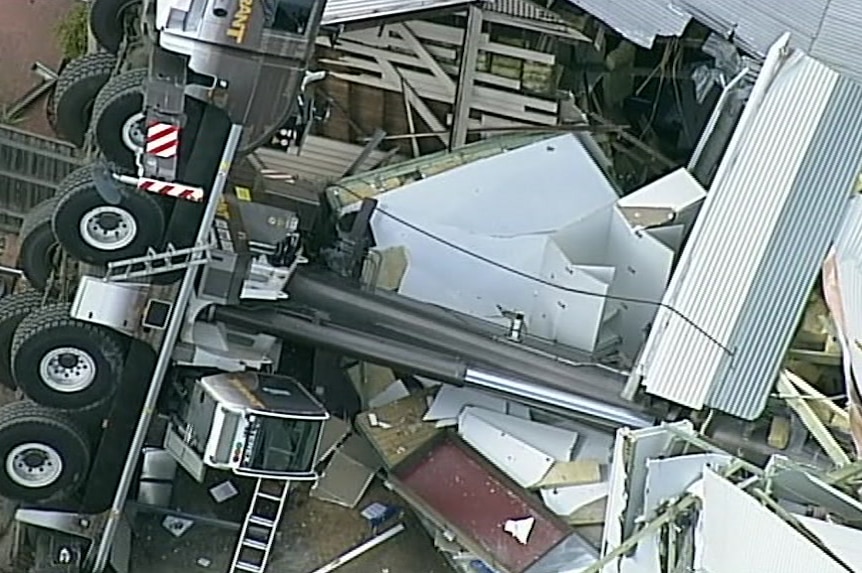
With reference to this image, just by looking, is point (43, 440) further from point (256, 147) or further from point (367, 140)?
point (367, 140)

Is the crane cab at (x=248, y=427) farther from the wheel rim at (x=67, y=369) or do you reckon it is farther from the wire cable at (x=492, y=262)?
the wire cable at (x=492, y=262)

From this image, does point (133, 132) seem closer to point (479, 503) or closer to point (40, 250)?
point (40, 250)

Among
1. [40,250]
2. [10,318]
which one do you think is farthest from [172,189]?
[10,318]

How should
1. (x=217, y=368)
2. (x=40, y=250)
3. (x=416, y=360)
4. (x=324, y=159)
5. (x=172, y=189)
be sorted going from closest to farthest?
(x=172, y=189) → (x=416, y=360) → (x=217, y=368) → (x=40, y=250) → (x=324, y=159)

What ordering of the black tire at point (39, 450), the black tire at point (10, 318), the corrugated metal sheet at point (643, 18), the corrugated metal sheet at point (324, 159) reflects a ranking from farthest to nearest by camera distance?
the corrugated metal sheet at point (324, 159)
the corrugated metal sheet at point (643, 18)
the black tire at point (10, 318)
the black tire at point (39, 450)

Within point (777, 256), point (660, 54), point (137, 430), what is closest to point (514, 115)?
point (660, 54)

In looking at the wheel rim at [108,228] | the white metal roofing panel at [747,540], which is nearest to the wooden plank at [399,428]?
the wheel rim at [108,228]
